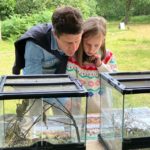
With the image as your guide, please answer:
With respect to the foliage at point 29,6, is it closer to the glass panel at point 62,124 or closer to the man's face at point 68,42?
the man's face at point 68,42

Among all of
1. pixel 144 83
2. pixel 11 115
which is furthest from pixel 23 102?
pixel 144 83

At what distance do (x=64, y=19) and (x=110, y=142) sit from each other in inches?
17.8

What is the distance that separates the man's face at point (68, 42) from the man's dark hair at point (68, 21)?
0.06 ft

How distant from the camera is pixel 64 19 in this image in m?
1.46

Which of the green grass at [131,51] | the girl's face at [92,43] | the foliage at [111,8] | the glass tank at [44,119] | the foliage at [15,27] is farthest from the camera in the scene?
the foliage at [111,8]

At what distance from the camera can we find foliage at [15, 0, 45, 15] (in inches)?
443

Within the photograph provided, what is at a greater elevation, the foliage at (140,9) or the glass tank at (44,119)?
the foliage at (140,9)

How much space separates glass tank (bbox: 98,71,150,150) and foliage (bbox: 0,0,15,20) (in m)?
9.78

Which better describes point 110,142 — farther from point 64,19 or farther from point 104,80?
point 64,19

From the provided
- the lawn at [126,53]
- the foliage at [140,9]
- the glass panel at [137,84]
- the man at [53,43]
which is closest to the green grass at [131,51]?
the lawn at [126,53]

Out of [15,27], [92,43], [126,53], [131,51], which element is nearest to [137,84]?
[92,43]

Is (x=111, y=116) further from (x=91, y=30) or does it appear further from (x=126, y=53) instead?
(x=126, y=53)

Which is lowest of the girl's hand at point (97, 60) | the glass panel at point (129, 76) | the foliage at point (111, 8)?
the glass panel at point (129, 76)

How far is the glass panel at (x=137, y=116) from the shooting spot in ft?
4.02
